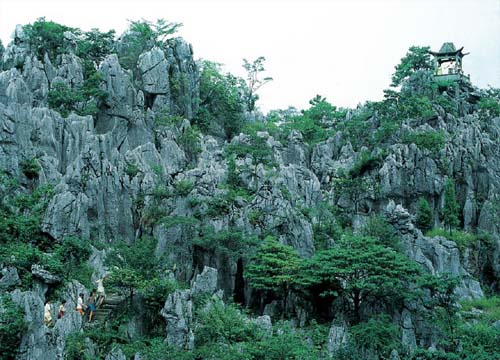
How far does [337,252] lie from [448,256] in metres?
7.15

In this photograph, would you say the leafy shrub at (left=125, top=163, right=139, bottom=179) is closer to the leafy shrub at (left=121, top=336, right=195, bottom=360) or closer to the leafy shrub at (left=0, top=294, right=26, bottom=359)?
the leafy shrub at (left=121, top=336, right=195, bottom=360)

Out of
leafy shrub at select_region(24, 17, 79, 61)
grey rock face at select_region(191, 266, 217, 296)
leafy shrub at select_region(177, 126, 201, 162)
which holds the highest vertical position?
leafy shrub at select_region(24, 17, 79, 61)

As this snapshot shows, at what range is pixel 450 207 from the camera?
3173 cm

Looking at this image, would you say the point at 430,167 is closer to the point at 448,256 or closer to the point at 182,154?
the point at 448,256

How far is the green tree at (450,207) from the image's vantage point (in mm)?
31266

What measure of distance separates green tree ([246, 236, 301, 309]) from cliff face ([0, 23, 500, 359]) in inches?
48.5

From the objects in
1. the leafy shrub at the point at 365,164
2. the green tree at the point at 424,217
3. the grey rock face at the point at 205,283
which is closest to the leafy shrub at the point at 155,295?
the grey rock face at the point at 205,283

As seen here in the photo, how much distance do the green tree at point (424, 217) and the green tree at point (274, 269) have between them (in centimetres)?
1001

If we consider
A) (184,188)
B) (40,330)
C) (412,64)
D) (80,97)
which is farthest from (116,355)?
(412,64)

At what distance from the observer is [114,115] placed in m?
32.8

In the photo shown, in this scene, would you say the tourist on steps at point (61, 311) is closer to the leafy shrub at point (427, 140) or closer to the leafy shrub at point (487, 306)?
the leafy shrub at point (487, 306)

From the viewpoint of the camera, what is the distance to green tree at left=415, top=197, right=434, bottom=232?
31.0 metres

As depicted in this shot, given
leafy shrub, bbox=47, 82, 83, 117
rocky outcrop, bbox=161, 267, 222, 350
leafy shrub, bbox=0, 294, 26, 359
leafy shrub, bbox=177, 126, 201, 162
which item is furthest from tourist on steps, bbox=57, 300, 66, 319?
leafy shrub, bbox=177, 126, 201, 162

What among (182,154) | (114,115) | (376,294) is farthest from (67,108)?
(376,294)
